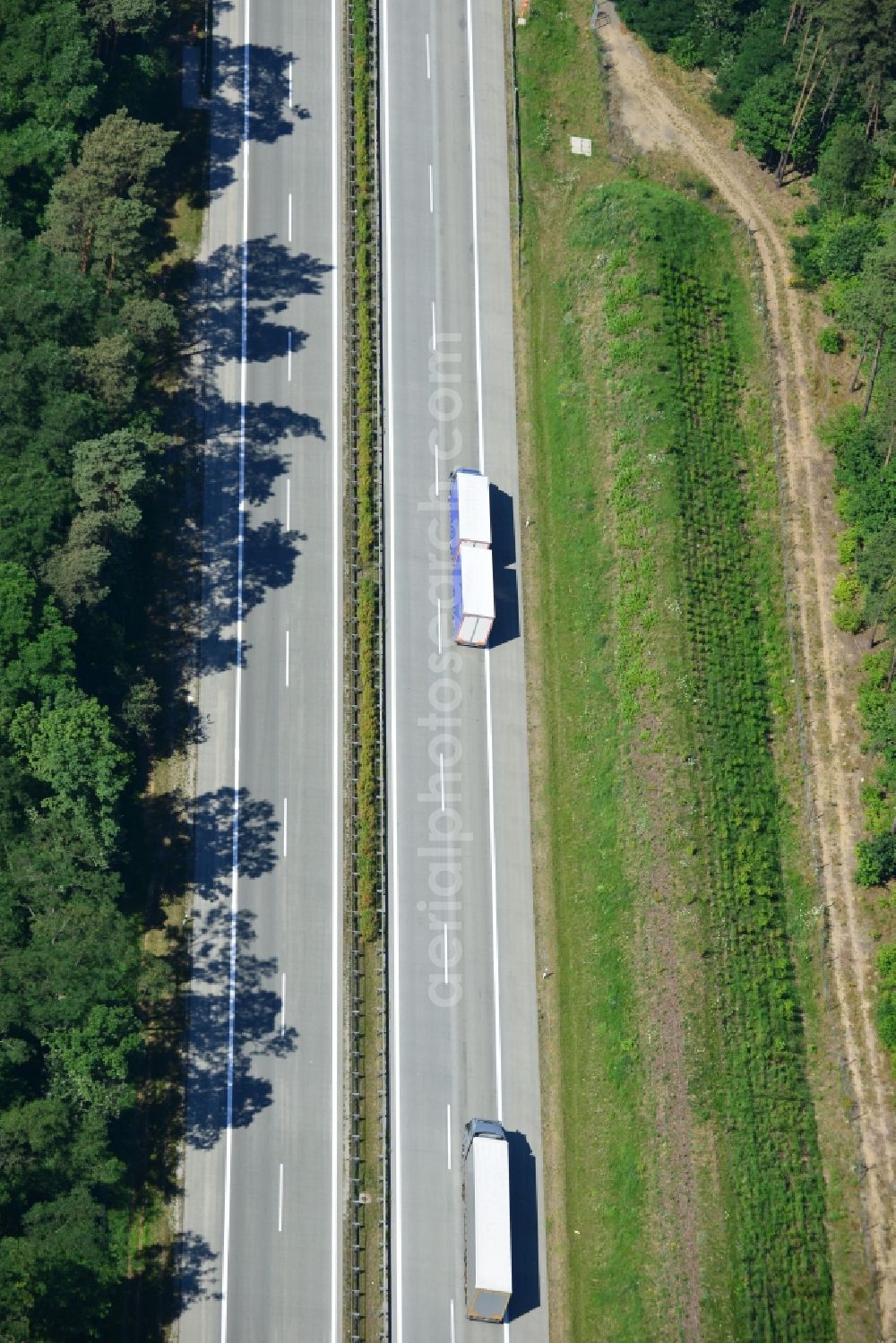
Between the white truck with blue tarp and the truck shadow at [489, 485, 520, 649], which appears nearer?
the white truck with blue tarp

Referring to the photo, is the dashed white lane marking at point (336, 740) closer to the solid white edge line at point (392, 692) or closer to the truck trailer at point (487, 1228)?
the solid white edge line at point (392, 692)

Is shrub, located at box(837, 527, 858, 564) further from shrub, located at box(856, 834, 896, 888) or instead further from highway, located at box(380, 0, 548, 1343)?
highway, located at box(380, 0, 548, 1343)

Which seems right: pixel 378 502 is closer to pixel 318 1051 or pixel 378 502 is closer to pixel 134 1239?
pixel 318 1051

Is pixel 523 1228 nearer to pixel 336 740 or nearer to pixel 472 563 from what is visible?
pixel 336 740

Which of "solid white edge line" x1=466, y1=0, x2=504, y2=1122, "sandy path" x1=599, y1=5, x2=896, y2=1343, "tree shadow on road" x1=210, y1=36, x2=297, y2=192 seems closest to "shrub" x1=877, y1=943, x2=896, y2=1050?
"sandy path" x1=599, y1=5, x2=896, y2=1343

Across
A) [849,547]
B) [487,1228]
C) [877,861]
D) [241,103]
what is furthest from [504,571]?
[487,1228]
